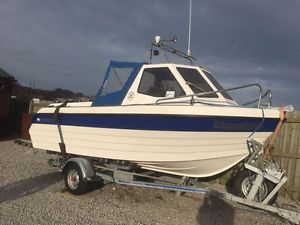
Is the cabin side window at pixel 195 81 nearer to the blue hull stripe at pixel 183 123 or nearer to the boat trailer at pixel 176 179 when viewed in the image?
the blue hull stripe at pixel 183 123

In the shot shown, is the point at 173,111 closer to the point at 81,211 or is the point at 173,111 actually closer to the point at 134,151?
the point at 134,151

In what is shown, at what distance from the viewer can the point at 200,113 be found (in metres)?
6.89

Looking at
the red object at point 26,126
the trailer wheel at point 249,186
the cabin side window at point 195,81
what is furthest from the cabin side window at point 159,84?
the red object at point 26,126

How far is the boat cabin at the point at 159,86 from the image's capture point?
7.67m

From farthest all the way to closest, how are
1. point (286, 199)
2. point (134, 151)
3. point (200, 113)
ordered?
point (286, 199), point (134, 151), point (200, 113)

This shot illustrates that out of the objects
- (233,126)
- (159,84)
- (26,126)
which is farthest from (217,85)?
(26,126)

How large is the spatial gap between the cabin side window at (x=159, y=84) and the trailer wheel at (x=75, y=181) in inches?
76.8

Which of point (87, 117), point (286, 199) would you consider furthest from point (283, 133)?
point (87, 117)

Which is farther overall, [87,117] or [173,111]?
[87,117]

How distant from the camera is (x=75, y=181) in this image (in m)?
8.45

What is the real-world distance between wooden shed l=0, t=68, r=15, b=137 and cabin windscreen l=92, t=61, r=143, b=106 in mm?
9512

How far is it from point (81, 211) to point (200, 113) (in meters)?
2.53

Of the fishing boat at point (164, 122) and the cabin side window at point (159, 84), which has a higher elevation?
the cabin side window at point (159, 84)

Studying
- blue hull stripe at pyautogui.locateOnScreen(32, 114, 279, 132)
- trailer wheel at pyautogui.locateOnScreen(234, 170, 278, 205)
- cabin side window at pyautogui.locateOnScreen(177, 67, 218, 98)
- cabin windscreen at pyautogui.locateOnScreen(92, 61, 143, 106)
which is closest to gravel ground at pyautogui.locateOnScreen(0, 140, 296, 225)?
trailer wheel at pyautogui.locateOnScreen(234, 170, 278, 205)
